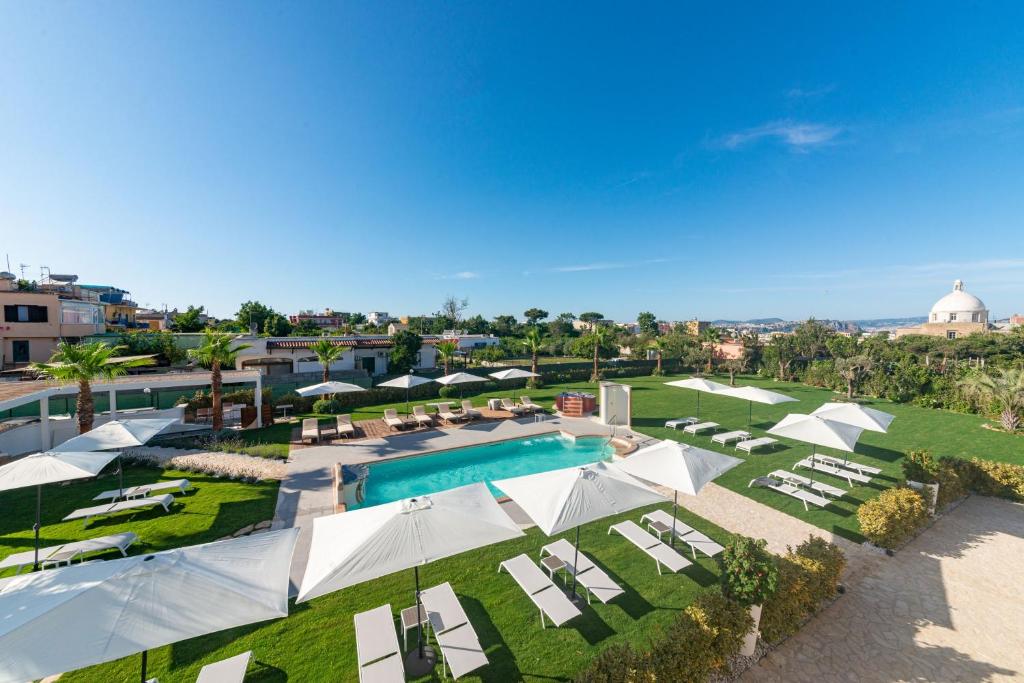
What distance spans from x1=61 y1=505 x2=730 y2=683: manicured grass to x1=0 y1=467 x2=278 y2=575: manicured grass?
3435 millimetres

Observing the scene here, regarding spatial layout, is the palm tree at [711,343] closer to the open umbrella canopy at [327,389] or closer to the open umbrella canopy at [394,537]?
the open umbrella canopy at [327,389]

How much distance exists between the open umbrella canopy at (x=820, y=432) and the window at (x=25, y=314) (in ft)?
127

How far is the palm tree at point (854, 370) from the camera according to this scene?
24266mm

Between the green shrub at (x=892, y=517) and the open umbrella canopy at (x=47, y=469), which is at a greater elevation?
the open umbrella canopy at (x=47, y=469)

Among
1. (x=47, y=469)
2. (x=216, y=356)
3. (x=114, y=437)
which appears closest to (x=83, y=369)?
(x=216, y=356)

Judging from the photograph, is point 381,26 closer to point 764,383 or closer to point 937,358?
point 764,383

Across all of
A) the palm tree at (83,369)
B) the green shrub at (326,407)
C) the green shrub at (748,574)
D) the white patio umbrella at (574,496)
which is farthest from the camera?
the green shrub at (326,407)

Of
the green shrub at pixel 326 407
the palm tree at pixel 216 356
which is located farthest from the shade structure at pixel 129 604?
the green shrub at pixel 326 407

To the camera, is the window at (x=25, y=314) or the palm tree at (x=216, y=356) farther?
the window at (x=25, y=314)

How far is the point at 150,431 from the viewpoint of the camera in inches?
387

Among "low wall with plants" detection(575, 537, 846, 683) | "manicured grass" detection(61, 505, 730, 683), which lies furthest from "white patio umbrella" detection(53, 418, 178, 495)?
"low wall with plants" detection(575, 537, 846, 683)

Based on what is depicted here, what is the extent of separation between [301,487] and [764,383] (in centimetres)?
3067

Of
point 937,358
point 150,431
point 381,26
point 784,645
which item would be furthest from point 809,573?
point 937,358

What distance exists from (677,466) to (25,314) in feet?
121
